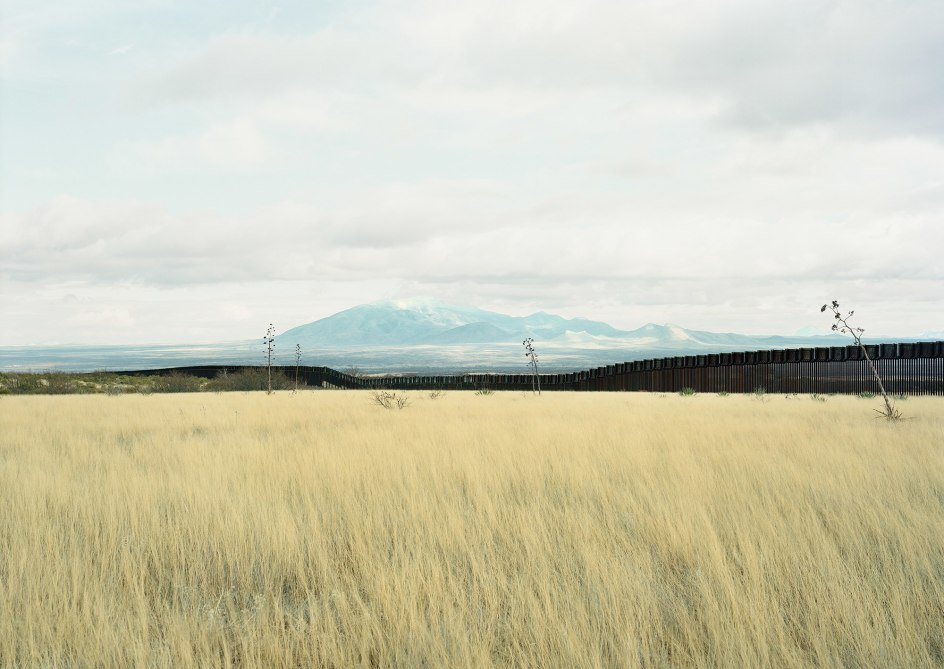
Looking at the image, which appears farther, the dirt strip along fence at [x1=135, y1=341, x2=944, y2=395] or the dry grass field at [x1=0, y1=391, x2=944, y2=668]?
the dirt strip along fence at [x1=135, y1=341, x2=944, y2=395]

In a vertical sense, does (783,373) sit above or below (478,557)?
above

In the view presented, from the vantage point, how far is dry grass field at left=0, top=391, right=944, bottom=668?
320 centimetres

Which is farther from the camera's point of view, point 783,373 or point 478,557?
point 783,373

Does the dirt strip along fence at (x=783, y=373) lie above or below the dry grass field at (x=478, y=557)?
above

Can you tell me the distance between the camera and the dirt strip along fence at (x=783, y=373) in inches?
831

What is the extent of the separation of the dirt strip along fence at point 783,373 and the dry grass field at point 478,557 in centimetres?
1430

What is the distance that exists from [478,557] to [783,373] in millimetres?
23121

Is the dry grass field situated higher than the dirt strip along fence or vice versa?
the dirt strip along fence

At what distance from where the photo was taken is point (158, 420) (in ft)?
46.3

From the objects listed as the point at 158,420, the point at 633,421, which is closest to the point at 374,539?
the point at 633,421

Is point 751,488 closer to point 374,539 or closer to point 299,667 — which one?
point 374,539

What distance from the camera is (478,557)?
172 inches

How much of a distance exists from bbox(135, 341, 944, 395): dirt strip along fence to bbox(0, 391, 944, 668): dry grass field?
1430 centimetres

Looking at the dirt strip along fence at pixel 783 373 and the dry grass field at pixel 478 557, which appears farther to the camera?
the dirt strip along fence at pixel 783 373
